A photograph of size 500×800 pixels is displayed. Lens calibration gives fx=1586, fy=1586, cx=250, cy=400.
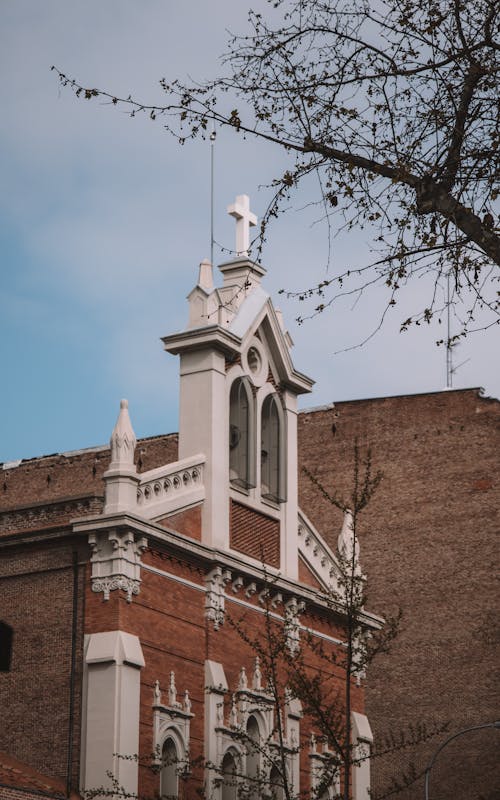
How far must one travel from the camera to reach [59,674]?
92.2ft

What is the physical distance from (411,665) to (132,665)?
18.4m

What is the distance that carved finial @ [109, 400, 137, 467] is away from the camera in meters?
28.8

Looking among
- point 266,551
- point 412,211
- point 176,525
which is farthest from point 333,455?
point 412,211

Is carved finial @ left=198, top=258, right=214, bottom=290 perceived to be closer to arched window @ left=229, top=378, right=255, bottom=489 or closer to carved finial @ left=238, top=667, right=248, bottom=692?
arched window @ left=229, top=378, right=255, bottom=489

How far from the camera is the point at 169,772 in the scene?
93.9 ft

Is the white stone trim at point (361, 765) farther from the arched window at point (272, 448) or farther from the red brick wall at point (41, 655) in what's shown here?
the red brick wall at point (41, 655)

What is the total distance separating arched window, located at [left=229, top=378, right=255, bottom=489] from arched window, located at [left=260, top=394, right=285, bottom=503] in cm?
111

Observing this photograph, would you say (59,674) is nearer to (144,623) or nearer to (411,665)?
(144,623)

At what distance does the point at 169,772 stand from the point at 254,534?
5922 millimetres

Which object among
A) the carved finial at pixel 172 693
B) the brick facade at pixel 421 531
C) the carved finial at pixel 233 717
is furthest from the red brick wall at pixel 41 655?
the brick facade at pixel 421 531

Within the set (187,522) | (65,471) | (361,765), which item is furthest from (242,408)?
(65,471)

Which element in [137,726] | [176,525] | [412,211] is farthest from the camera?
[176,525]

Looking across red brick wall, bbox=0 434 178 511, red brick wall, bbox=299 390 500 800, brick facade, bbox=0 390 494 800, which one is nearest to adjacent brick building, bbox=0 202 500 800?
red brick wall, bbox=299 390 500 800

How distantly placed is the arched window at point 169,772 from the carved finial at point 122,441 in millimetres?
5147
